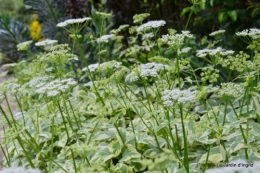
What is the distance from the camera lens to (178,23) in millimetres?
3719

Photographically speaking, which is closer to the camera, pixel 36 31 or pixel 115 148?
pixel 115 148

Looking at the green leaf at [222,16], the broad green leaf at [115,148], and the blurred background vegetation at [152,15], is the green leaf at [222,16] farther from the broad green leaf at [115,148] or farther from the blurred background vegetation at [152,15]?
the broad green leaf at [115,148]

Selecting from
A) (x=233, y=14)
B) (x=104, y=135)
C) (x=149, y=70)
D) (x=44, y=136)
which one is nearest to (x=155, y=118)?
(x=149, y=70)

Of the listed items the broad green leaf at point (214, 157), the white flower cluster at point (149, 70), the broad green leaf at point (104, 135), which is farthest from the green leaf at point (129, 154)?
the white flower cluster at point (149, 70)

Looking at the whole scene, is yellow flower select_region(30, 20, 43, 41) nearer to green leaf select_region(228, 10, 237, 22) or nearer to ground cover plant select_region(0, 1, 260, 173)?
green leaf select_region(228, 10, 237, 22)

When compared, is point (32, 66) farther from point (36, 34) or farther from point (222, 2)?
point (36, 34)

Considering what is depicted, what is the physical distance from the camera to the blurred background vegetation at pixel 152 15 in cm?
297

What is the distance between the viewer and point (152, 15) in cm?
388

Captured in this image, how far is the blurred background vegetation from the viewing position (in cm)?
297

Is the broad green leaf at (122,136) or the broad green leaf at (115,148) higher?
the broad green leaf at (122,136)

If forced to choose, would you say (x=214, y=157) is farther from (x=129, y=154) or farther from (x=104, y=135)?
(x=104, y=135)

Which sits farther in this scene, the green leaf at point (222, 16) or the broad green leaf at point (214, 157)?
the green leaf at point (222, 16)

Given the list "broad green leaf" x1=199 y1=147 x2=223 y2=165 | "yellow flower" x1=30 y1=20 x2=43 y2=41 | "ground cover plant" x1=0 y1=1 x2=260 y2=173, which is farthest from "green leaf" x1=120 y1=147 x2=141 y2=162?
"yellow flower" x1=30 y1=20 x2=43 y2=41

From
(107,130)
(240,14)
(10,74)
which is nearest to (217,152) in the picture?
(107,130)
